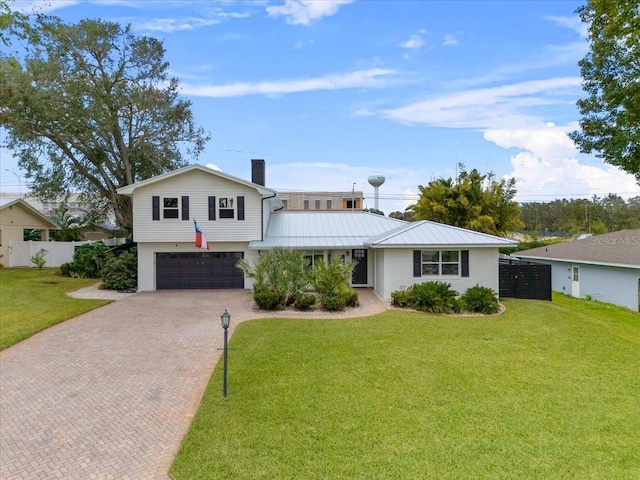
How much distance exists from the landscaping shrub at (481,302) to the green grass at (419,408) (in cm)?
273

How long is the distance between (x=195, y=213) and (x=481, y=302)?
1310 cm

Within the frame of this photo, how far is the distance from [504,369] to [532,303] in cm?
891

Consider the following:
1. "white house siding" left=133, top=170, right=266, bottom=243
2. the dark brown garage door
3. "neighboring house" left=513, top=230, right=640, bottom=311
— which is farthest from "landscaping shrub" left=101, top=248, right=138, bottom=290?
"neighboring house" left=513, top=230, right=640, bottom=311

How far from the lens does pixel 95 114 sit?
824 inches

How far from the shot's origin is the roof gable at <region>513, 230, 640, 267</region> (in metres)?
19.1

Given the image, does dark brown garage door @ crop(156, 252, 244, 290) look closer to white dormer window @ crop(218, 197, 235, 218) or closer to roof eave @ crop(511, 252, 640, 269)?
white dormer window @ crop(218, 197, 235, 218)

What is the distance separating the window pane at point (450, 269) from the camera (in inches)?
589

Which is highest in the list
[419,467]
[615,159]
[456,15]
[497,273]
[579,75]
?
[456,15]

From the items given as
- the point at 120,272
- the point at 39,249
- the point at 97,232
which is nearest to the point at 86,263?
the point at 120,272

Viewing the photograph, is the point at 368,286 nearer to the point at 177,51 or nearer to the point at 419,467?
the point at 419,467

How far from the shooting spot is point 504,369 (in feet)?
25.6

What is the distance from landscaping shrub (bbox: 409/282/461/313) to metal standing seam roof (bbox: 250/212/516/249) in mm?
1697

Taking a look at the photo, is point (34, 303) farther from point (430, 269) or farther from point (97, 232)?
point (97, 232)

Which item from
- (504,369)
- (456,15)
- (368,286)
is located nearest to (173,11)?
(456,15)
